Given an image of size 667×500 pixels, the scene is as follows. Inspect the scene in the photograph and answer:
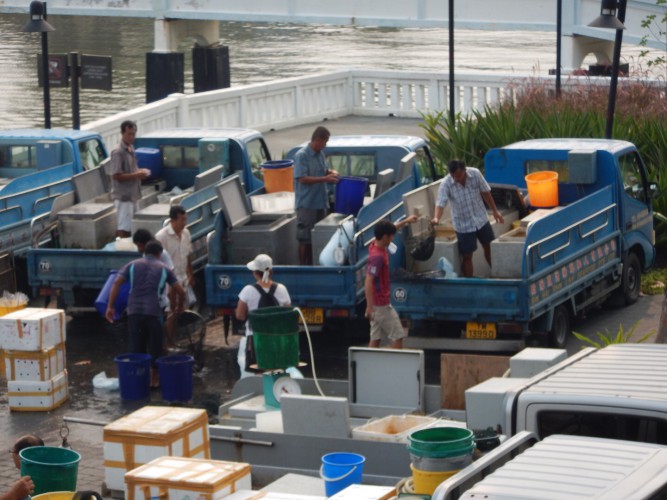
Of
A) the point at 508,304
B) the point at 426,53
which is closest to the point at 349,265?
the point at 508,304

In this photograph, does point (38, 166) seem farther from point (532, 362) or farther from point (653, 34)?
point (653, 34)

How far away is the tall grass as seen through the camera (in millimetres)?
19297

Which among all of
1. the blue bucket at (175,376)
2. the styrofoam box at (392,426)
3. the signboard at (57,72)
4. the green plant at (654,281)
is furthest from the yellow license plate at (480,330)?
the signboard at (57,72)

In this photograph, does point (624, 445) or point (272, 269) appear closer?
point (624, 445)

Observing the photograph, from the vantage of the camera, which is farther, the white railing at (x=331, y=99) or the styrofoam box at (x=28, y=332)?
the white railing at (x=331, y=99)

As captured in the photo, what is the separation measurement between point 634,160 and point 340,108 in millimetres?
14833

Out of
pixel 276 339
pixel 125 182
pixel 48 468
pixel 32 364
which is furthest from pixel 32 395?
pixel 125 182

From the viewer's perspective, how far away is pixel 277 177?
1688 centimetres

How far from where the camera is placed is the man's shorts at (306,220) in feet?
49.3

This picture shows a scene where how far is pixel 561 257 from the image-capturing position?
14.0m

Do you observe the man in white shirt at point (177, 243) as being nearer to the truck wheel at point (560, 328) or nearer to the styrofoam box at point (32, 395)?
the styrofoam box at point (32, 395)

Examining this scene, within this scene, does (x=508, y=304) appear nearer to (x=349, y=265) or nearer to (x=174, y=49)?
(x=349, y=265)

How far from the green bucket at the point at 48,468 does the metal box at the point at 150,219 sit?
20.5 feet

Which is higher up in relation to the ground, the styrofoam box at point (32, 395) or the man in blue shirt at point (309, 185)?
the man in blue shirt at point (309, 185)
